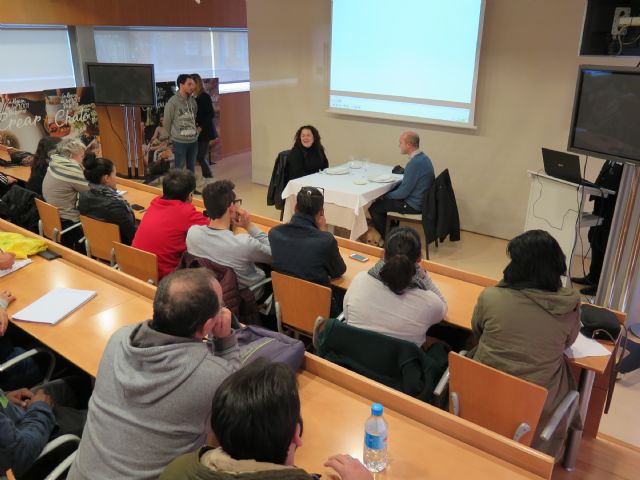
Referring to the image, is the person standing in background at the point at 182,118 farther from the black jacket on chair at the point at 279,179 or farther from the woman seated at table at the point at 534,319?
the woman seated at table at the point at 534,319

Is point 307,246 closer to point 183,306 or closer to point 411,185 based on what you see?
point 183,306

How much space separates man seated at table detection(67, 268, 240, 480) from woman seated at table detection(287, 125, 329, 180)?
13.3ft

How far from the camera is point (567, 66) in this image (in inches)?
192

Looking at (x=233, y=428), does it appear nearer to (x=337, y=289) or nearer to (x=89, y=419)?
(x=89, y=419)

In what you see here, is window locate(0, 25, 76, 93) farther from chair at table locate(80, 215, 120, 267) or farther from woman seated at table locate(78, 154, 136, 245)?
chair at table locate(80, 215, 120, 267)

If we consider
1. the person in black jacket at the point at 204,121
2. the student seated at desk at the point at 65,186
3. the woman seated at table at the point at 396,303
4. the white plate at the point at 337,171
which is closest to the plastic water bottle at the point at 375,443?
the woman seated at table at the point at 396,303

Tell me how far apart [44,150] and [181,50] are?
179 inches

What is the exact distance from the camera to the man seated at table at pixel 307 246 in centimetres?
289

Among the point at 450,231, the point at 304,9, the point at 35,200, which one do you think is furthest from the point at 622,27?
the point at 35,200

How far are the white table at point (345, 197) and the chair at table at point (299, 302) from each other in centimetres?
195

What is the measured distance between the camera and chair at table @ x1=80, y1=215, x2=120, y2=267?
11.8ft

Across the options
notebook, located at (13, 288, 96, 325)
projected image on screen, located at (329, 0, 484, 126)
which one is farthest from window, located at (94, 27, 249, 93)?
notebook, located at (13, 288, 96, 325)

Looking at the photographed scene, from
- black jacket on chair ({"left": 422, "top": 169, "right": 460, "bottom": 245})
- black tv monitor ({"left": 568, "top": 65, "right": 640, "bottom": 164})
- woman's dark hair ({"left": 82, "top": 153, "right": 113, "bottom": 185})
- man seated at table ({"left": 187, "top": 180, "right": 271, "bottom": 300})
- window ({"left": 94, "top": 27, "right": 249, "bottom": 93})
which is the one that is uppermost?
window ({"left": 94, "top": 27, "right": 249, "bottom": 93})

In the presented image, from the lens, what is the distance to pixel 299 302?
9.36 ft
